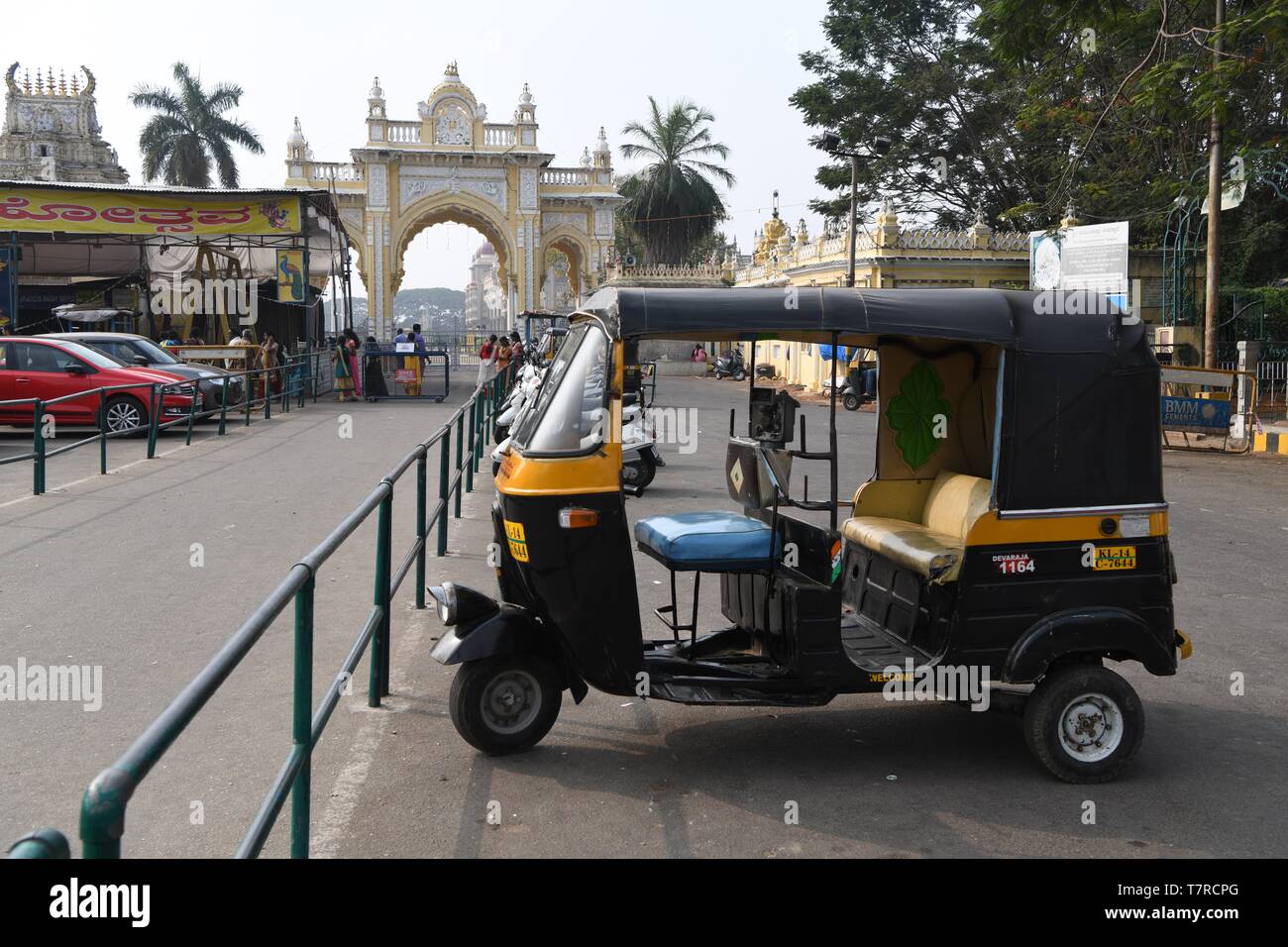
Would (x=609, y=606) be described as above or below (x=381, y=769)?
above

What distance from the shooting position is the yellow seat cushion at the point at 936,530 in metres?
5.21

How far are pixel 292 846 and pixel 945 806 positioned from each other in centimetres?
248

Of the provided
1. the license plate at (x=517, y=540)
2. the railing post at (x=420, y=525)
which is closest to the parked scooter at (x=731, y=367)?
the railing post at (x=420, y=525)

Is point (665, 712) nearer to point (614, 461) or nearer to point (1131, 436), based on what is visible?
point (614, 461)

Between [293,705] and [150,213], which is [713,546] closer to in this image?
[293,705]

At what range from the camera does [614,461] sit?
15.9 ft

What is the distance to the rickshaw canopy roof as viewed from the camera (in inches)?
191

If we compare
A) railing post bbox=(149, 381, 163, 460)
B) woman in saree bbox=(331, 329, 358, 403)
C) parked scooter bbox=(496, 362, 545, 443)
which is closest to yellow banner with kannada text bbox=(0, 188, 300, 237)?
woman in saree bbox=(331, 329, 358, 403)

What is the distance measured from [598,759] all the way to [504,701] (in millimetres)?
479

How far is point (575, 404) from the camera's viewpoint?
16.4 feet

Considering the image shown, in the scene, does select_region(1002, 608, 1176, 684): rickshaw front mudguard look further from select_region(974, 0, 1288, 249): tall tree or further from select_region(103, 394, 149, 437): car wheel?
select_region(103, 394, 149, 437): car wheel

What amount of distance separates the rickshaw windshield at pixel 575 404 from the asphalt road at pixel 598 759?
136 cm

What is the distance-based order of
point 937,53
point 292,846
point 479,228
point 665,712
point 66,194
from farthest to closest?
point 479,228
point 937,53
point 66,194
point 665,712
point 292,846

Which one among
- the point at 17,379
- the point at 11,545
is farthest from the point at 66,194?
the point at 11,545
